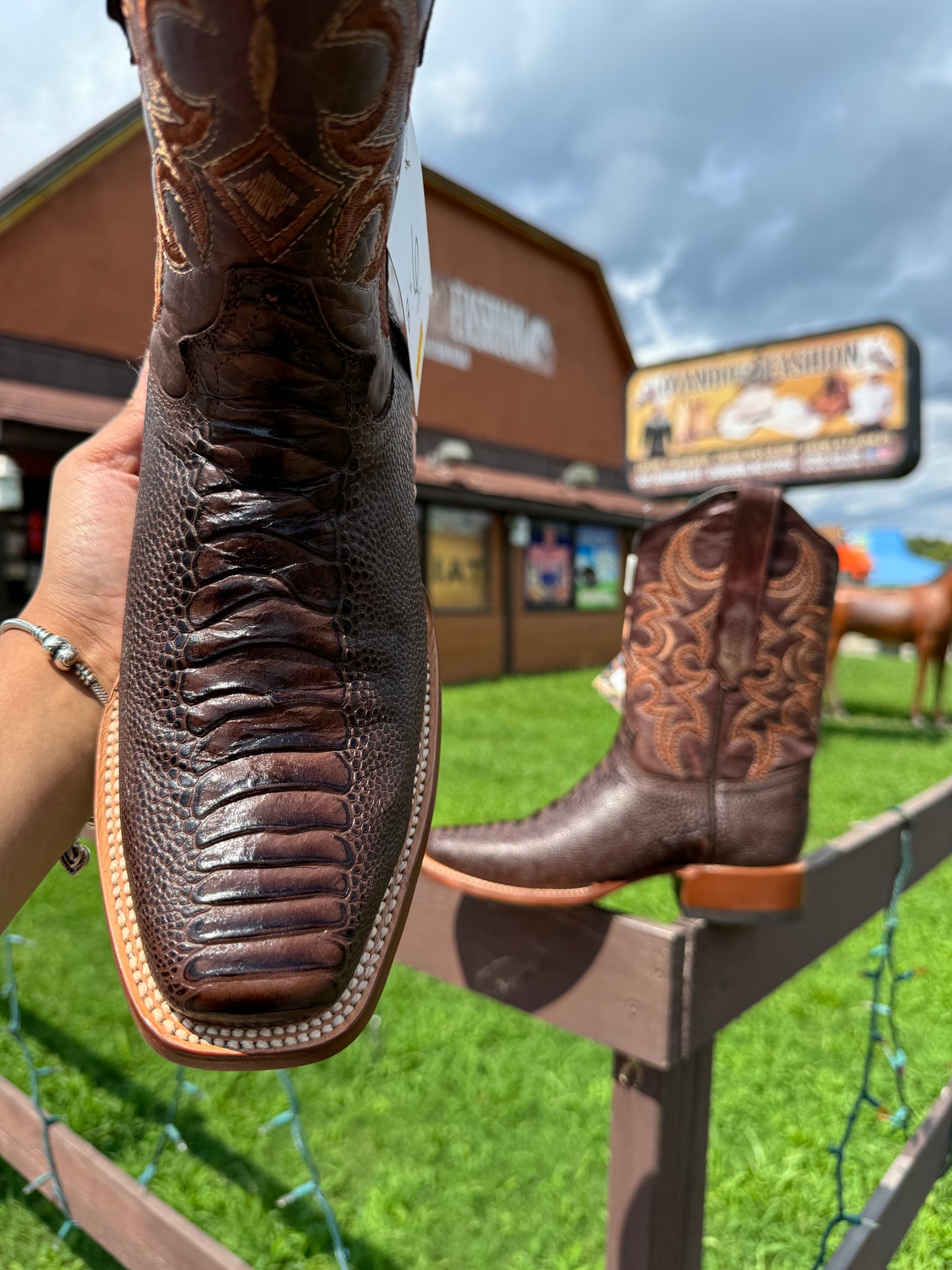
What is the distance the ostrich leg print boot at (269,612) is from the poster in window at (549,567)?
11705 millimetres

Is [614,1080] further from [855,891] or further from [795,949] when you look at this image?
[855,891]

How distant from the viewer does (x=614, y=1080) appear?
1.05 metres

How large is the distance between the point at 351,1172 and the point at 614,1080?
1628 mm

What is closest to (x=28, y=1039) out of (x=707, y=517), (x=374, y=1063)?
(x=374, y=1063)

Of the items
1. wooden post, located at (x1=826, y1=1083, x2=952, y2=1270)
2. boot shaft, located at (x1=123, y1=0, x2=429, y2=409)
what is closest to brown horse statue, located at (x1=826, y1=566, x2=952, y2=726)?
wooden post, located at (x1=826, y1=1083, x2=952, y2=1270)

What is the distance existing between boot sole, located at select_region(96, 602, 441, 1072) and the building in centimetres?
723

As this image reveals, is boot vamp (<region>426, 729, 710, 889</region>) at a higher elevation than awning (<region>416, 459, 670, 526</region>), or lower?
lower

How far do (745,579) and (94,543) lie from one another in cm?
84

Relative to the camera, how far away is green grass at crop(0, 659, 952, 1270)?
2.07 meters

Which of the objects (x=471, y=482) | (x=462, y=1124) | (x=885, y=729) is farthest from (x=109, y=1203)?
(x=471, y=482)

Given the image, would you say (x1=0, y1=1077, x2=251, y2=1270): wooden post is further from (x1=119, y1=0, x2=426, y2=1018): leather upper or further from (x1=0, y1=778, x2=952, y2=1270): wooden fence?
(x1=119, y1=0, x2=426, y2=1018): leather upper

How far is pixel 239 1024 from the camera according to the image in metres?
0.52

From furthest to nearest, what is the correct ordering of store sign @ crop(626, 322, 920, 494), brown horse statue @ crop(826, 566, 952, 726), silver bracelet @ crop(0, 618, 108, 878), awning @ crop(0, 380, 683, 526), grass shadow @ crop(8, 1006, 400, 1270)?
brown horse statue @ crop(826, 566, 952, 726)
store sign @ crop(626, 322, 920, 494)
awning @ crop(0, 380, 683, 526)
grass shadow @ crop(8, 1006, 400, 1270)
silver bracelet @ crop(0, 618, 108, 878)

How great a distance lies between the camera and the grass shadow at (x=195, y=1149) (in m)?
2.04
